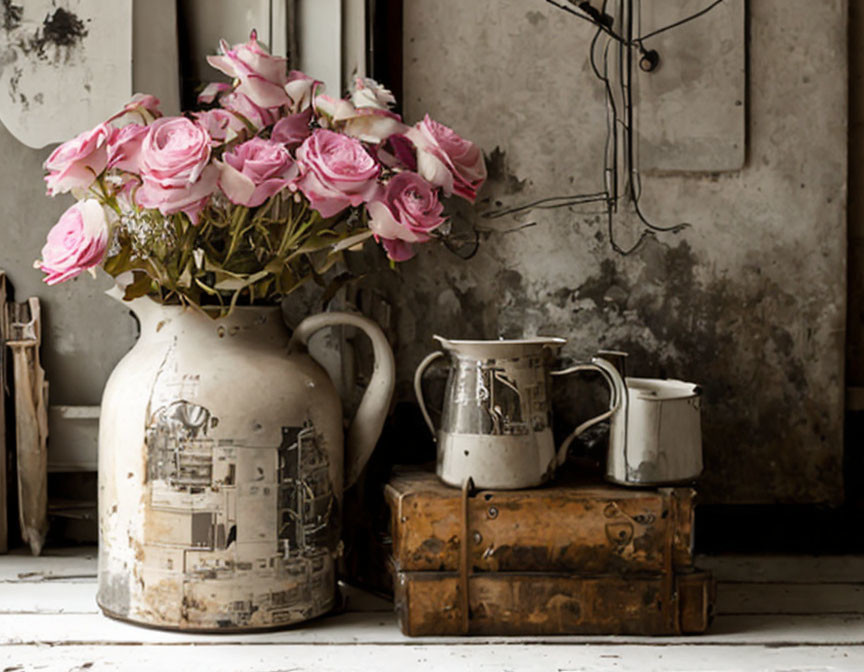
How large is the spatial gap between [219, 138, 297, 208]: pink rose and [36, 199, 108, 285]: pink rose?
16cm

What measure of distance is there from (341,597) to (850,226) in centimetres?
108

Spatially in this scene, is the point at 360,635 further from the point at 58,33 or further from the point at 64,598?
the point at 58,33

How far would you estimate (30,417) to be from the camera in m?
1.65

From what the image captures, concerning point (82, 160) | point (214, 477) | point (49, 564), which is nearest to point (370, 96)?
point (82, 160)

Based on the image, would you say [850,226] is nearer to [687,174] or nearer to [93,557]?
[687,174]

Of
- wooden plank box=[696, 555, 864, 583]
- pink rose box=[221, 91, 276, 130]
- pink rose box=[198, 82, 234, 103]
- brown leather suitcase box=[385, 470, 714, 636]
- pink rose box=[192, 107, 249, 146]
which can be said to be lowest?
wooden plank box=[696, 555, 864, 583]

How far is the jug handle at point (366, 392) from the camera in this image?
1399 mm

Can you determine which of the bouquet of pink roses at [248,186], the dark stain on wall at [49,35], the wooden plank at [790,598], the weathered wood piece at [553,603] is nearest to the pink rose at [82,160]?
the bouquet of pink roses at [248,186]

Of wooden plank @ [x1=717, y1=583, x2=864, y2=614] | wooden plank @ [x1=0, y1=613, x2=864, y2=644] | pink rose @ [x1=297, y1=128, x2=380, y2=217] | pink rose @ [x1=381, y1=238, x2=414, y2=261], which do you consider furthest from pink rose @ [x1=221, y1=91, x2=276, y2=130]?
wooden plank @ [x1=717, y1=583, x2=864, y2=614]

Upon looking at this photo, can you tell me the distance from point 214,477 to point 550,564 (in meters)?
0.46

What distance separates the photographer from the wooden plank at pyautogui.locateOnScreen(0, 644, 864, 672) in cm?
122

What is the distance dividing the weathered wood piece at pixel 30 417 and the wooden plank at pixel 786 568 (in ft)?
3.68

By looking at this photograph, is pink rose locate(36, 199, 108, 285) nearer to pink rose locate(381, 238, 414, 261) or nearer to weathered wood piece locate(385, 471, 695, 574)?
pink rose locate(381, 238, 414, 261)

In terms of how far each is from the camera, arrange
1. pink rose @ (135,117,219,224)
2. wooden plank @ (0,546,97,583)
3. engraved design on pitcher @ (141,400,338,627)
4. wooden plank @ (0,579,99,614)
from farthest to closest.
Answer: wooden plank @ (0,546,97,583) < wooden plank @ (0,579,99,614) < engraved design on pitcher @ (141,400,338,627) < pink rose @ (135,117,219,224)
